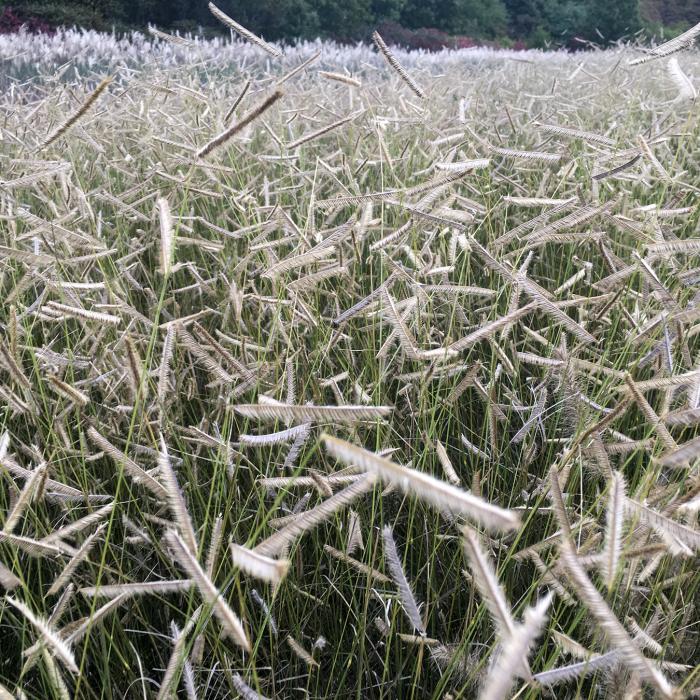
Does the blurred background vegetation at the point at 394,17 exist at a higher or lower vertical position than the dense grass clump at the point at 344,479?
higher

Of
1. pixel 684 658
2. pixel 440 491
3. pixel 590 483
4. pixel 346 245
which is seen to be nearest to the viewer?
pixel 440 491

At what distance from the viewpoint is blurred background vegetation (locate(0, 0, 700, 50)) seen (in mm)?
10312

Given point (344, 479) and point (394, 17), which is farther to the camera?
point (394, 17)

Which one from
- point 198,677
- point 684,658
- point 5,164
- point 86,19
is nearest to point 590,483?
point 684,658

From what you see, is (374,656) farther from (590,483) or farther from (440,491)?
(440,491)

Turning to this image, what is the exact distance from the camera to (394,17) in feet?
47.6

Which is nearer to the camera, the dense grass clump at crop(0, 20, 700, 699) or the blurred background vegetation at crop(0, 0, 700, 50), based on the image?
the dense grass clump at crop(0, 20, 700, 699)

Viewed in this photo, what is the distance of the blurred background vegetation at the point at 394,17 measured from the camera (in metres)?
10.3

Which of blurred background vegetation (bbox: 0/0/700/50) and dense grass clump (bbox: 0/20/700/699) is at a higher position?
blurred background vegetation (bbox: 0/0/700/50)

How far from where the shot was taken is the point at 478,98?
3.49 metres

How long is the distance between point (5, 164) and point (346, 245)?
1.18m

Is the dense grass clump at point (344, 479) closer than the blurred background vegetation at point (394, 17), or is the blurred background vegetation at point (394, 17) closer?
the dense grass clump at point (344, 479)

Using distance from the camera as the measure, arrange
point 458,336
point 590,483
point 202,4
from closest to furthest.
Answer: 1. point 590,483
2. point 458,336
3. point 202,4

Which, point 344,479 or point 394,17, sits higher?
point 394,17
